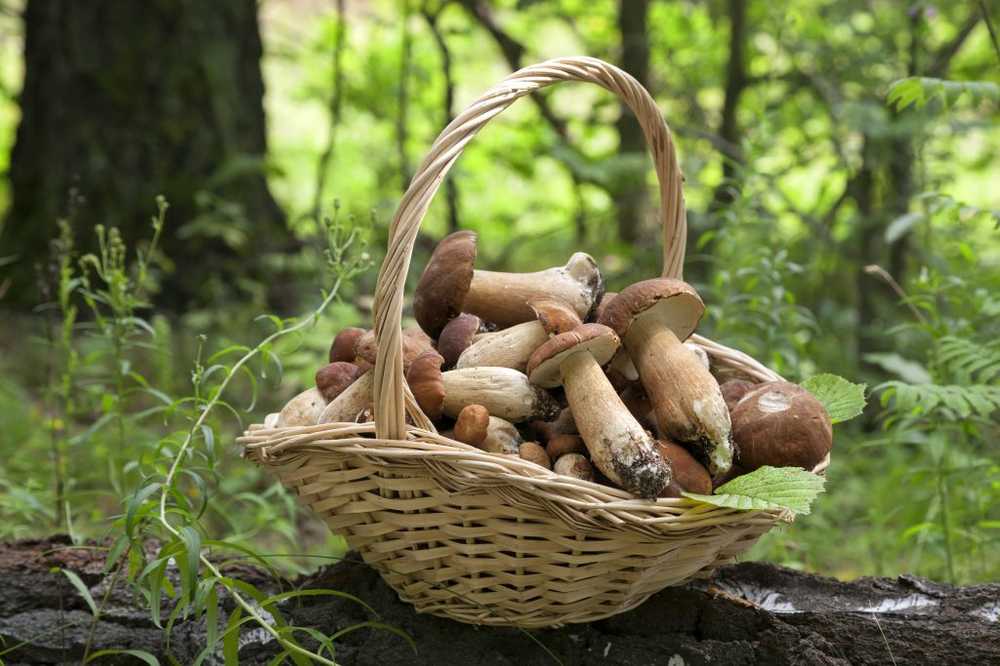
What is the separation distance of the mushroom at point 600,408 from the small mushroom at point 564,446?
50 millimetres

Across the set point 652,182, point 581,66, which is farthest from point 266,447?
point 652,182

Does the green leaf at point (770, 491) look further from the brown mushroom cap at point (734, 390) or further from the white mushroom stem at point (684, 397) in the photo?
the brown mushroom cap at point (734, 390)

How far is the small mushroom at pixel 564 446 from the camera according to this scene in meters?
1.56

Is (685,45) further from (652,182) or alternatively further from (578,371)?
(578,371)

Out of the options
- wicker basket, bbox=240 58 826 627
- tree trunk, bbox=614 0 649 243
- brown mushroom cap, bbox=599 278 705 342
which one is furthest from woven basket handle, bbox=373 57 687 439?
tree trunk, bbox=614 0 649 243

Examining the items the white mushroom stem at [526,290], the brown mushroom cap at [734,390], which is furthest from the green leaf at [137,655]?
the brown mushroom cap at [734,390]

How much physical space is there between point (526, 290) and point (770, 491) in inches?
26.0

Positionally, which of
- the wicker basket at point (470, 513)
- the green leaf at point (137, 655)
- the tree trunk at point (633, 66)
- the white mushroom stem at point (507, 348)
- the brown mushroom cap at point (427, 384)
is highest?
the tree trunk at point (633, 66)

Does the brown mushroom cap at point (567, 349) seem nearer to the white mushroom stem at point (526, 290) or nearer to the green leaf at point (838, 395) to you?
the white mushroom stem at point (526, 290)

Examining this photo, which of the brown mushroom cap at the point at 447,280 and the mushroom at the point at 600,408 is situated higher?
the brown mushroom cap at the point at 447,280

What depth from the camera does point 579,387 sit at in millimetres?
1542

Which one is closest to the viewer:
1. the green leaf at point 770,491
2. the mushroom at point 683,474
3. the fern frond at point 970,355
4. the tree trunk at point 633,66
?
the green leaf at point 770,491

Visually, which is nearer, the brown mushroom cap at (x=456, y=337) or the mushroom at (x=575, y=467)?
the mushroom at (x=575, y=467)

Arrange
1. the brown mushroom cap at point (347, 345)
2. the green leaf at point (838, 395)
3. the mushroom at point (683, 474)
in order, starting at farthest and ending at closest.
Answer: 1. the brown mushroom cap at point (347, 345)
2. the green leaf at point (838, 395)
3. the mushroom at point (683, 474)
